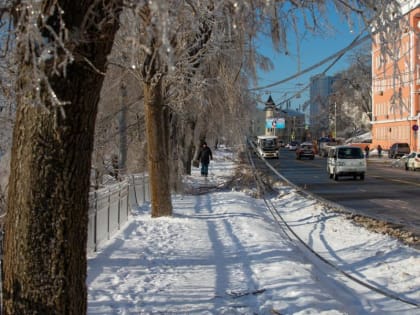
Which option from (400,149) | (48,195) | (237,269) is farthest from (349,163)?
(400,149)

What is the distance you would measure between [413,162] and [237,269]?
31844mm

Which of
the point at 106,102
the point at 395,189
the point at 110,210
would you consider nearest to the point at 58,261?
the point at 110,210

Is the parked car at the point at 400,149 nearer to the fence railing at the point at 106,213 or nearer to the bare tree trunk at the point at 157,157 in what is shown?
the bare tree trunk at the point at 157,157

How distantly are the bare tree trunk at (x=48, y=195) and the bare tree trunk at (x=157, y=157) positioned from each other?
26.5ft

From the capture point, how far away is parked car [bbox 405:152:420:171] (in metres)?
35.8

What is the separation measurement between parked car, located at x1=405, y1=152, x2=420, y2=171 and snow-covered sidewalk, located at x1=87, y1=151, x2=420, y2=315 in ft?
83.1

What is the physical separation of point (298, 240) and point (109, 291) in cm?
607

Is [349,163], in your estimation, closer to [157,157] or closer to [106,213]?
[157,157]

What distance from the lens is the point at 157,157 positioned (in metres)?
12.1

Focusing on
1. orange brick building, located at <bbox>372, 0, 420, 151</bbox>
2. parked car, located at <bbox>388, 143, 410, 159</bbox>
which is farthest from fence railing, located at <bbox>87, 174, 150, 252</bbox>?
parked car, located at <bbox>388, 143, 410, 159</bbox>

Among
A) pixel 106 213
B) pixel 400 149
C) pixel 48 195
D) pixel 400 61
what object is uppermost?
pixel 400 61

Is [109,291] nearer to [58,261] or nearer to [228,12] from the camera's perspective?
[58,261]

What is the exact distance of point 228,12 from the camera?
392 cm

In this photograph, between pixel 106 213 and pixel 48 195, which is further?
pixel 106 213
